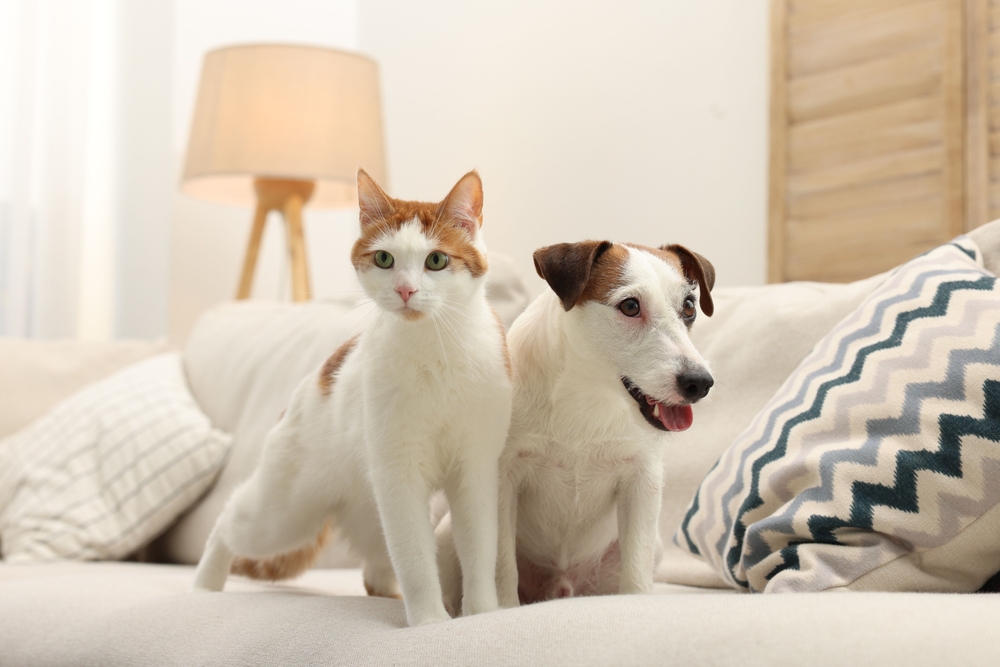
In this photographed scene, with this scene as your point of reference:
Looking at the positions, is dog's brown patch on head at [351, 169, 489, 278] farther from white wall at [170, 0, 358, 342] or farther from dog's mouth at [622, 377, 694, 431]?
white wall at [170, 0, 358, 342]

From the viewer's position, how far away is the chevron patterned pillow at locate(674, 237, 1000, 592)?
32.9 inches

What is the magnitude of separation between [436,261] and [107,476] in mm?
1228

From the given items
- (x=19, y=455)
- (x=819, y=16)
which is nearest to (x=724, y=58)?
(x=819, y=16)

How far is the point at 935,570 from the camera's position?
866 millimetres

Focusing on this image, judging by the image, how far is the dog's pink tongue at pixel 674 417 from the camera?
833mm

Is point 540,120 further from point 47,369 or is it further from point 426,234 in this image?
point 426,234

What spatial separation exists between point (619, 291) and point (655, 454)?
0.69ft

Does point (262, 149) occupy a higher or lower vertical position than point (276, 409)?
higher

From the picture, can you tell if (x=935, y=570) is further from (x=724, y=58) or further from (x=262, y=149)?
(x=262, y=149)

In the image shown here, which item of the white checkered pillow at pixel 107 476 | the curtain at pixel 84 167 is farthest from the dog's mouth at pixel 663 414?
the curtain at pixel 84 167

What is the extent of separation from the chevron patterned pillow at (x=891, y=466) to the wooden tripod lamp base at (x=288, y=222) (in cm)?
191

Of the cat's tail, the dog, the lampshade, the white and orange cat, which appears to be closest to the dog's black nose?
the dog

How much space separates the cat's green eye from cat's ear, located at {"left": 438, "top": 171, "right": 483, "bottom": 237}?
5 cm

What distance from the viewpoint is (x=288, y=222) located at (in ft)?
8.81
